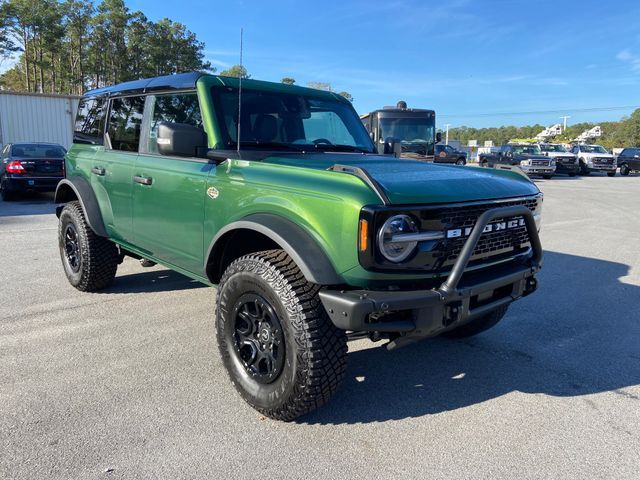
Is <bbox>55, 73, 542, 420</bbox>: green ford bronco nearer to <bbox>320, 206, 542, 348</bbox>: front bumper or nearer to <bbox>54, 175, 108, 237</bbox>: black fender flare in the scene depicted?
<bbox>320, 206, 542, 348</bbox>: front bumper

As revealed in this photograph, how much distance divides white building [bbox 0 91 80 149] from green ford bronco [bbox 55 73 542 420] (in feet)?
71.5

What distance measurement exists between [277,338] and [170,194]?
5.07ft

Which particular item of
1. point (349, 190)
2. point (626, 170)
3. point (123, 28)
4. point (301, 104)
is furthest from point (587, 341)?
point (123, 28)

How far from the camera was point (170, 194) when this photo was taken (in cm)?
366

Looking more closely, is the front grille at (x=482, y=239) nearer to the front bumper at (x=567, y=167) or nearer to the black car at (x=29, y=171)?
the black car at (x=29, y=171)

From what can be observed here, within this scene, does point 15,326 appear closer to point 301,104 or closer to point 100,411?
point 100,411

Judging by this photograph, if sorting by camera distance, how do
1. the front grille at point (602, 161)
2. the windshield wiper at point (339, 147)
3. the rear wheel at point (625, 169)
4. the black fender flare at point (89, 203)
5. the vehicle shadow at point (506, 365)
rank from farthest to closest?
the rear wheel at point (625, 169) < the front grille at point (602, 161) < the black fender flare at point (89, 203) < the windshield wiper at point (339, 147) < the vehicle shadow at point (506, 365)

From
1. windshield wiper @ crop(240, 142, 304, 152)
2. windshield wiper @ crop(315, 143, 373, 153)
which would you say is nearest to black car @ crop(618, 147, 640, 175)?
windshield wiper @ crop(315, 143, 373, 153)

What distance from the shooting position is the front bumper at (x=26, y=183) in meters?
13.0

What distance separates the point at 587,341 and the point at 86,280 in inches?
184

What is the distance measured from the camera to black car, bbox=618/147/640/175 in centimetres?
3006

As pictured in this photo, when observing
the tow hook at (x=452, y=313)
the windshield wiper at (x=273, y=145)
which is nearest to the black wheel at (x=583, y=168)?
Result: the windshield wiper at (x=273, y=145)

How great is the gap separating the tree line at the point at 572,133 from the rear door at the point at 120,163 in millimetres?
67512

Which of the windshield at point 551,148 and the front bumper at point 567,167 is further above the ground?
the windshield at point 551,148
